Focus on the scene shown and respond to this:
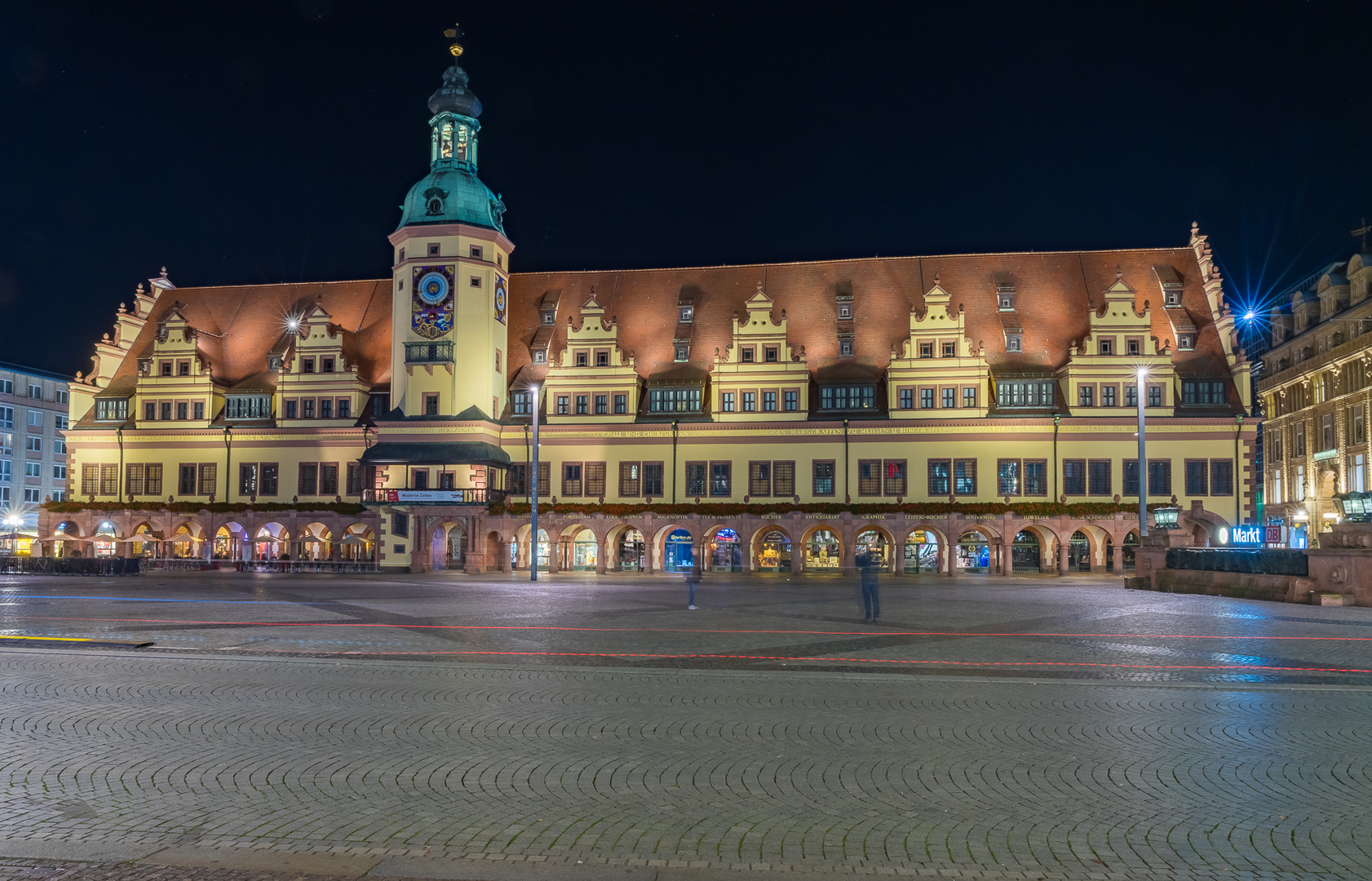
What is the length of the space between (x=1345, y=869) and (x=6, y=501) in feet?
390

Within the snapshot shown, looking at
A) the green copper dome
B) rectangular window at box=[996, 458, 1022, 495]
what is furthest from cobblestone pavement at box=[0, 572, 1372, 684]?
the green copper dome

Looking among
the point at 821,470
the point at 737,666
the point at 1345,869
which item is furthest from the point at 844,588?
Result: the point at 1345,869

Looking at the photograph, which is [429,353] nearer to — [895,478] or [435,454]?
[435,454]

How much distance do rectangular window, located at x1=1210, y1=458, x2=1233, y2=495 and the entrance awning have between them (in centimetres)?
3957

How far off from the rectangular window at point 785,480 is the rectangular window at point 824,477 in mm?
1149

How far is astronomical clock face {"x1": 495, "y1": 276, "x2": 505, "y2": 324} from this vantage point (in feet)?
206

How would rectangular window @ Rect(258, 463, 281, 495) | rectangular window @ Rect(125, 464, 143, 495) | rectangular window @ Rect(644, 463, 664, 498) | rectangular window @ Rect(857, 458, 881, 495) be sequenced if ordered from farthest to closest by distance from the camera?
rectangular window @ Rect(125, 464, 143, 495), rectangular window @ Rect(258, 463, 281, 495), rectangular window @ Rect(644, 463, 664, 498), rectangular window @ Rect(857, 458, 881, 495)

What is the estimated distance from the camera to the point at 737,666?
634 inches

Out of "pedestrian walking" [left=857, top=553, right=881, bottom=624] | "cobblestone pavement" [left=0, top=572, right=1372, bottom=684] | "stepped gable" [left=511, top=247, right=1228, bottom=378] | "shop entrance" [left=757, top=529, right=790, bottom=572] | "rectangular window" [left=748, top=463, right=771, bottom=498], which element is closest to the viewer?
"cobblestone pavement" [left=0, top=572, right=1372, bottom=684]

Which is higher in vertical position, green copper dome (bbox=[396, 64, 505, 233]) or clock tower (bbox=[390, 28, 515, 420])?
green copper dome (bbox=[396, 64, 505, 233])

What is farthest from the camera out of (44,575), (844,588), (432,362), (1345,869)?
(432,362)

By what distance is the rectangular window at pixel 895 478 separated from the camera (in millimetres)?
58594

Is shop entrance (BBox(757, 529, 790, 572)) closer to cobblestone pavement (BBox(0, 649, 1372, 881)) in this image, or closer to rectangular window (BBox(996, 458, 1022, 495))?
rectangular window (BBox(996, 458, 1022, 495))

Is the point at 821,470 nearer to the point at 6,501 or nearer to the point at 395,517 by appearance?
the point at 395,517
